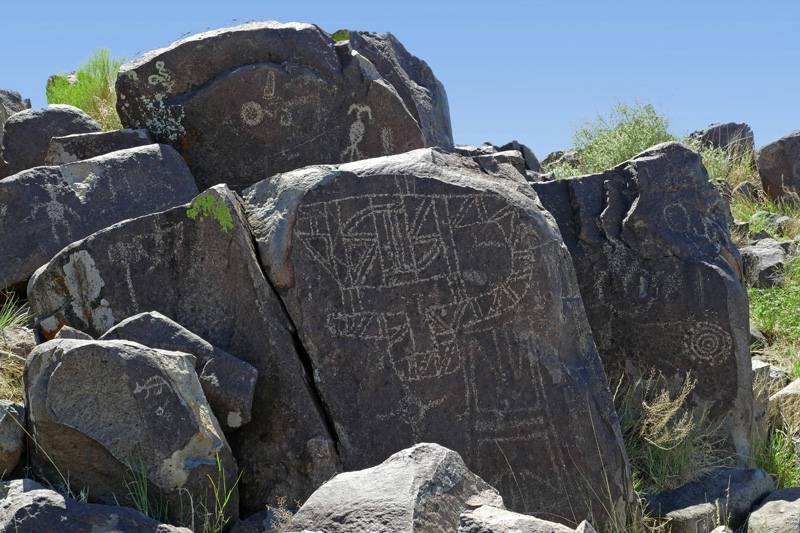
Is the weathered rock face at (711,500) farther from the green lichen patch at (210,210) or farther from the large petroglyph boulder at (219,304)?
the green lichen patch at (210,210)

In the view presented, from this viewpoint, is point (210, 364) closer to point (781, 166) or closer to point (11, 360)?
point (11, 360)

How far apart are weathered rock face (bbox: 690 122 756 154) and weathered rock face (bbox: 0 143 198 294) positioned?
9338mm

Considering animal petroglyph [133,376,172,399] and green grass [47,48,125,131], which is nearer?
animal petroglyph [133,376,172,399]

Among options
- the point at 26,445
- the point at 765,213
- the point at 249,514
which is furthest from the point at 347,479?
the point at 765,213

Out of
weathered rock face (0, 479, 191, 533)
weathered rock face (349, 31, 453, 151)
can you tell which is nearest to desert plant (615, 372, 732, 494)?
weathered rock face (349, 31, 453, 151)

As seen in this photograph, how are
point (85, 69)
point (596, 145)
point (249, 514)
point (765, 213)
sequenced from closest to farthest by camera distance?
point (249, 514)
point (85, 69)
point (765, 213)
point (596, 145)

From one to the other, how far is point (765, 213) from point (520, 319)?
7393 millimetres

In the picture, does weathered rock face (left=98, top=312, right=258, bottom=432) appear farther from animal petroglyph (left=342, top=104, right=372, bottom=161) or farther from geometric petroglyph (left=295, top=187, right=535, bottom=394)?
animal petroglyph (left=342, top=104, right=372, bottom=161)

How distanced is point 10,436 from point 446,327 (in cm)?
212

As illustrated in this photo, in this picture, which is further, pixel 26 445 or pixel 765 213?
pixel 765 213

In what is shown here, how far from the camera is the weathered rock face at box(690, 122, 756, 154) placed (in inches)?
493

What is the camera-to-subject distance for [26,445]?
12.0 ft

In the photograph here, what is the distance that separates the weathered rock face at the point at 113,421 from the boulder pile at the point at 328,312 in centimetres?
1

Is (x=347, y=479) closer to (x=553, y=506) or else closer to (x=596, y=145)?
(x=553, y=506)
